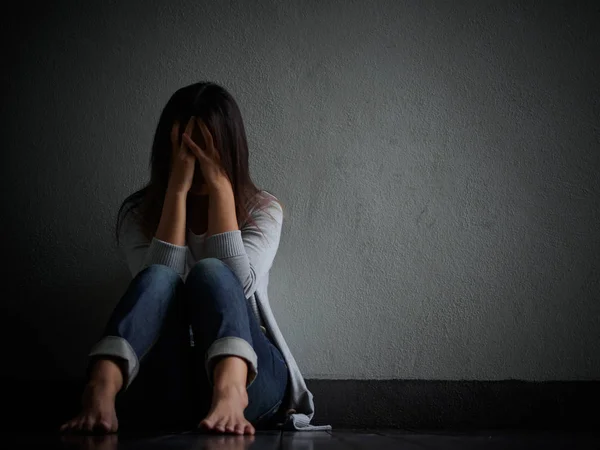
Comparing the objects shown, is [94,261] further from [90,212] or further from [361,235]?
[361,235]

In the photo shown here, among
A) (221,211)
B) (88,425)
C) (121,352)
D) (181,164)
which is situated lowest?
(88,425)

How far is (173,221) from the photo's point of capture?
1.40m

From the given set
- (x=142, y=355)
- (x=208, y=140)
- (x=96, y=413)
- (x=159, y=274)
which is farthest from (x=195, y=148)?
(x=96, y=413)

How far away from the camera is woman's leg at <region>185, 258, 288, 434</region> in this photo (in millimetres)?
1041

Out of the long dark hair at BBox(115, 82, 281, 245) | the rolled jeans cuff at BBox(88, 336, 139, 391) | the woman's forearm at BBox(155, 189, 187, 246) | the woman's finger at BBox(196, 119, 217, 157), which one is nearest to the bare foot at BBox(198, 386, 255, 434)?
the rolled jeans cuff at BBox(88, 336, 139, 391)

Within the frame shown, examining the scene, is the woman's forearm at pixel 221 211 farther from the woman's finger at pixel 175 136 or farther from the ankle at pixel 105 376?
the ankle at pixel 105 376

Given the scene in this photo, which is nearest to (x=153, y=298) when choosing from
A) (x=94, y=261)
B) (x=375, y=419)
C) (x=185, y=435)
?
(x=185, y=435)

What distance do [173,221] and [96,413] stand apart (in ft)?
1.64

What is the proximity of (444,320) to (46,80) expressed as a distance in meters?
1.34

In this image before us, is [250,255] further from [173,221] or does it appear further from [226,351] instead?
[226,351]

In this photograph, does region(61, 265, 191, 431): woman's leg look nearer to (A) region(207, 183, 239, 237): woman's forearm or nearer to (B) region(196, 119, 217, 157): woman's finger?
(A) region(207, 183, 239, 237): woman's forearm

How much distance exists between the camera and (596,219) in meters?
1.81

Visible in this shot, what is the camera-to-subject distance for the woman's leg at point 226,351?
1041 mm

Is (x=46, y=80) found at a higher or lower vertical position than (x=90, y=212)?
higher
